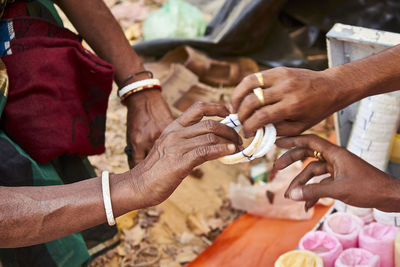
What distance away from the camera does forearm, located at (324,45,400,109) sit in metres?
1.09

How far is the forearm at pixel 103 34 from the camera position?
1607mm

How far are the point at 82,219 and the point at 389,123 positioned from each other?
1138 millimetres

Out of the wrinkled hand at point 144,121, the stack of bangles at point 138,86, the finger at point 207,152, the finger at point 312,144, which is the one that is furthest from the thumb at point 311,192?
the stack of bangles at point 138,86

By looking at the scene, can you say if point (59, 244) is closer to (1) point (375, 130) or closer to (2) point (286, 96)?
(2) point (286, 96)

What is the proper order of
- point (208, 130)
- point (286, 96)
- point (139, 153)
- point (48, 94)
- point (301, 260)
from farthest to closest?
point (139, 153)
point (301, 260)
point (48, 94)
point (208, 130)
point (286, 96)

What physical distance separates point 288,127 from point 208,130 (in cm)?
22

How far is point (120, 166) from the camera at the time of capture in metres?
2.45

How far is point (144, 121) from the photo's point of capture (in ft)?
5.09

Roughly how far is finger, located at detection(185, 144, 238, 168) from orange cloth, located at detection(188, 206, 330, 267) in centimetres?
88

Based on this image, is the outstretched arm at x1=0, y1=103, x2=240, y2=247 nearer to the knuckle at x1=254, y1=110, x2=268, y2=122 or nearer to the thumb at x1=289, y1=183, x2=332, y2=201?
the knuckle at x1=254, y1=110, x2=268, y2=122

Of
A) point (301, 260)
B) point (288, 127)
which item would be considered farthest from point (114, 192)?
point (301, 260)

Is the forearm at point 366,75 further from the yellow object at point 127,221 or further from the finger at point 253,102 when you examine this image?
the yellow object at point 127,221

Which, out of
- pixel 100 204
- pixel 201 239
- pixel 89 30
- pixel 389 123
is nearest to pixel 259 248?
pixel 201 239

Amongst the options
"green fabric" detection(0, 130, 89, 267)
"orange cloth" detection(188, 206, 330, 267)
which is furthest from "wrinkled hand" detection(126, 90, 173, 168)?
"orange cloth" detection(188, 206, 330, 267)
